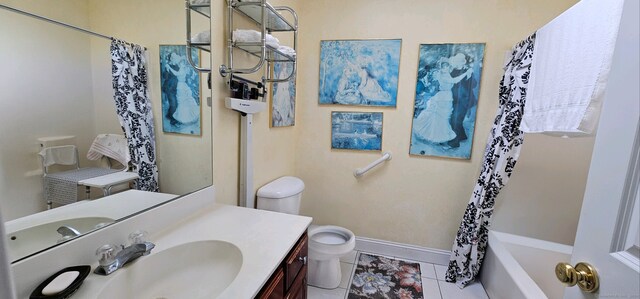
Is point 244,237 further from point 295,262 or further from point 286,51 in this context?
point 286,51

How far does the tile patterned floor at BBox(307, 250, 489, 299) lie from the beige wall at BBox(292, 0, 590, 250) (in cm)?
27

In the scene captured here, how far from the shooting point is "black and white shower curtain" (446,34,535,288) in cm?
168

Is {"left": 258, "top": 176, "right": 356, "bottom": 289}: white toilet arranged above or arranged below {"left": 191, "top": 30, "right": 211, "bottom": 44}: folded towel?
below

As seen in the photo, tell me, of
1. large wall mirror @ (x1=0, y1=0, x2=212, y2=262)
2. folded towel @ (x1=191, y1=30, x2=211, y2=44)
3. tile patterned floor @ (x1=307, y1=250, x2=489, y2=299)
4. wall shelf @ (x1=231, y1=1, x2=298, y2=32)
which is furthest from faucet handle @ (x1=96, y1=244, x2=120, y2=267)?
tile patterned floor @ (x1=307, y1=250, x2=489, y2=299)

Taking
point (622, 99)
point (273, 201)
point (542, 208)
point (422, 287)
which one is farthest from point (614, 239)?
point (542, 208)

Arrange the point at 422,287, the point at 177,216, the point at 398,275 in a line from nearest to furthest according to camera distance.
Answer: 1. the point at 177,216
2. the point at 422,287
3. the point at 398,275

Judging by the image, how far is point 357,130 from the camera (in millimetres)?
2328

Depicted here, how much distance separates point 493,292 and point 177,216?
2.11m

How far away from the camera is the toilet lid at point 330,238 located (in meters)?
2.07

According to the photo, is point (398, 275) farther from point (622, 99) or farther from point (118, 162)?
point (118, 162)

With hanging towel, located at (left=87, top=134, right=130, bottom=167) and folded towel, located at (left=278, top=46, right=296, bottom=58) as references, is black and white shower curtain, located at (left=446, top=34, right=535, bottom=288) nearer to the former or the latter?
folded towel, located at (left=278, top=46, right=296, bottom=58)

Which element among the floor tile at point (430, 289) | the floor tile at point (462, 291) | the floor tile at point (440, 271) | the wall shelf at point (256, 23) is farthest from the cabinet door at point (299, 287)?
the floor tile at point (440, 271)

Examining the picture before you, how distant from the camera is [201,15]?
120 cm

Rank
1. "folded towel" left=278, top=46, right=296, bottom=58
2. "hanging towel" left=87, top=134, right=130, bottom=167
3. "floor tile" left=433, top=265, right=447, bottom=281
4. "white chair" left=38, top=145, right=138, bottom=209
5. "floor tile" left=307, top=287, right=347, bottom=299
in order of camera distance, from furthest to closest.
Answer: "floor tile" left=433, top=265, right=447, bottom=281 < "floor tile" left=307, top=287, right=347, bottom=299 < "folded towel" left=278, top=46, right=296, bottom=58 < "hanging towel" left=87, top=134, right=130, bottom=167 < "white chair" left=38, top=145, right=138, bottom=209
